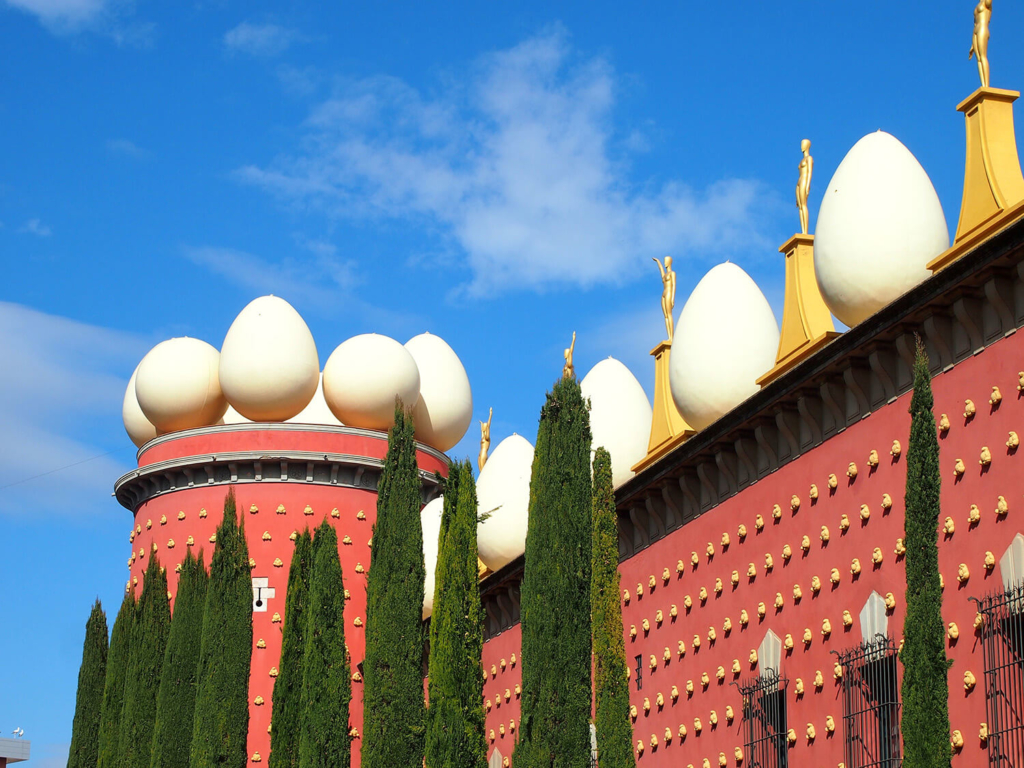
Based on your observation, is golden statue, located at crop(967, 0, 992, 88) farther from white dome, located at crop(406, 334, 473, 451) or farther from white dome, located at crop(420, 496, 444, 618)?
white dome, located at crop(406, 334, 473, 451)

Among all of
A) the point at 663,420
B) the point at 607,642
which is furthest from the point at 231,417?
the point at 607,642

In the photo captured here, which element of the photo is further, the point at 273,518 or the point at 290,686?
the point at 273,518

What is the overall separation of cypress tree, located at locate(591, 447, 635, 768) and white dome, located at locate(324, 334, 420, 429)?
33.6 ft

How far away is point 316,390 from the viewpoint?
27078 millimetres

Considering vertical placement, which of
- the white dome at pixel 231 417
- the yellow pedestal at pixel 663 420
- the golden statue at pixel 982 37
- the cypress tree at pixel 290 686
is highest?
the white dome at pixel 231 417

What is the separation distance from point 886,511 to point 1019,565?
2.12 m

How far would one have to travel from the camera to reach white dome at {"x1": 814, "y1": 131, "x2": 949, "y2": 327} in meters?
15.1

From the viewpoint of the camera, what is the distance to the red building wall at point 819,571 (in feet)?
42.5

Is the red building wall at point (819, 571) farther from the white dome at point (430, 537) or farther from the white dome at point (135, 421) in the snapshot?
the white dome at point (135, 421)

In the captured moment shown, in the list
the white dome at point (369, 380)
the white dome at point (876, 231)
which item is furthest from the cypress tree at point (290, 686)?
the white dome at point (876, 231)

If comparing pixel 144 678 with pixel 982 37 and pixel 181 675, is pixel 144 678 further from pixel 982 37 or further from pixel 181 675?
pixel 982 37

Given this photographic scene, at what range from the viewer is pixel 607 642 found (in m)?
15.5

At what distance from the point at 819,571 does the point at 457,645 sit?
4.00m

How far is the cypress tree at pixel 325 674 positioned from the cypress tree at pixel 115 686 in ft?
18.1
